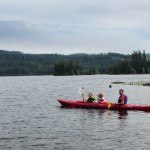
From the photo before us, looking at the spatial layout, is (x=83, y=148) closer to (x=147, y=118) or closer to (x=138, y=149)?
(x=138, y=149)

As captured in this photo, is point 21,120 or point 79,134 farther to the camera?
point 21,120

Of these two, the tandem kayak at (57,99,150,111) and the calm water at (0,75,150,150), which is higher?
the tandem kayak at (57,99,150,111)

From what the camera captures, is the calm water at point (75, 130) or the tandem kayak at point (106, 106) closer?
the calm water at point (75, 130)

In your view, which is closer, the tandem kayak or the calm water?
the calm water

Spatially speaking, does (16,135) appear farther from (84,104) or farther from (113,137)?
(84,104)

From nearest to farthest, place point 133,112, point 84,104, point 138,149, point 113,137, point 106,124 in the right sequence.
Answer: point 138,149
point 113,137
point 106,124
point 133,112
point 84,104

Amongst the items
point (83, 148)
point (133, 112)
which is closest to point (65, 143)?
point (83, 148)

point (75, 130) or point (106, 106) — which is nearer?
point (75, 130)

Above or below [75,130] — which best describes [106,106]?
above

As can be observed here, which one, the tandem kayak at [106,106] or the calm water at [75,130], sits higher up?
the tandem kayak at [106,106]

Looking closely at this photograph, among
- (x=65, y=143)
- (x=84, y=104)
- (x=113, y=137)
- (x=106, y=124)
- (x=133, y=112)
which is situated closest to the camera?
(x=65, y=143)

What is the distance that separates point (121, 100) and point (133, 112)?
2.63 m

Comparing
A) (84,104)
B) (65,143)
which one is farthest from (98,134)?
(84,104)

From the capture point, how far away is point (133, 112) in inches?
1999
